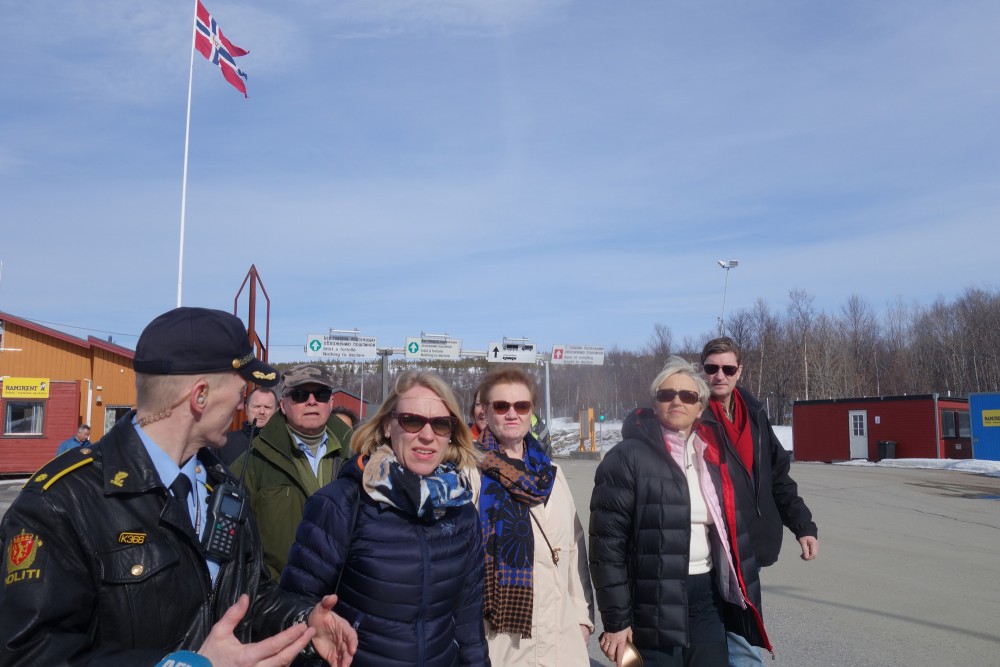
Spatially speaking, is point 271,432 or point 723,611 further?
point 271,432

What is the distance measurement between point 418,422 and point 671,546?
1525 millimetres

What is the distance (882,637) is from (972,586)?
8.70 feet

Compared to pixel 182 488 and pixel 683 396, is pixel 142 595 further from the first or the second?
pixel 683 396

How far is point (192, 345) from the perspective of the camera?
2186 mm

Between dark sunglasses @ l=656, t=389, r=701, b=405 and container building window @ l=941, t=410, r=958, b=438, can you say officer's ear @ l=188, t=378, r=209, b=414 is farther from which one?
container building window @ l=941, t=410, r=958, b=438

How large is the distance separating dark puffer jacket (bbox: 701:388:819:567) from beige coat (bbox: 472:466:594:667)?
1069mm

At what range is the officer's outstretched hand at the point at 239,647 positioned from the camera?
1.86 meters

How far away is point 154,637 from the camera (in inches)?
74.5

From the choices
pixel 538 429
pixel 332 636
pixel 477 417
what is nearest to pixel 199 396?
pixel 332 636

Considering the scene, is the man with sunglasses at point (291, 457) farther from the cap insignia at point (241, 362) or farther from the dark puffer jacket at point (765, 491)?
the dark puffer jacket at point (765, 491)

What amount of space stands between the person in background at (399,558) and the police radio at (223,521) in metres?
0.57

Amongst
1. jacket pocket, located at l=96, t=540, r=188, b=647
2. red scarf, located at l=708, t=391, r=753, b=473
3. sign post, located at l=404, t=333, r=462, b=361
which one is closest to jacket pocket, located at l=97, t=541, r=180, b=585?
jacket pocket, located at l=96, t=540, r=188, b=647

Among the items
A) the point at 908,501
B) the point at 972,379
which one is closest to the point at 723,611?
the point at 908,501

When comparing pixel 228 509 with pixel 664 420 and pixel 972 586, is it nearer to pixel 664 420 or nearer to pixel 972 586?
pixel 664 420
